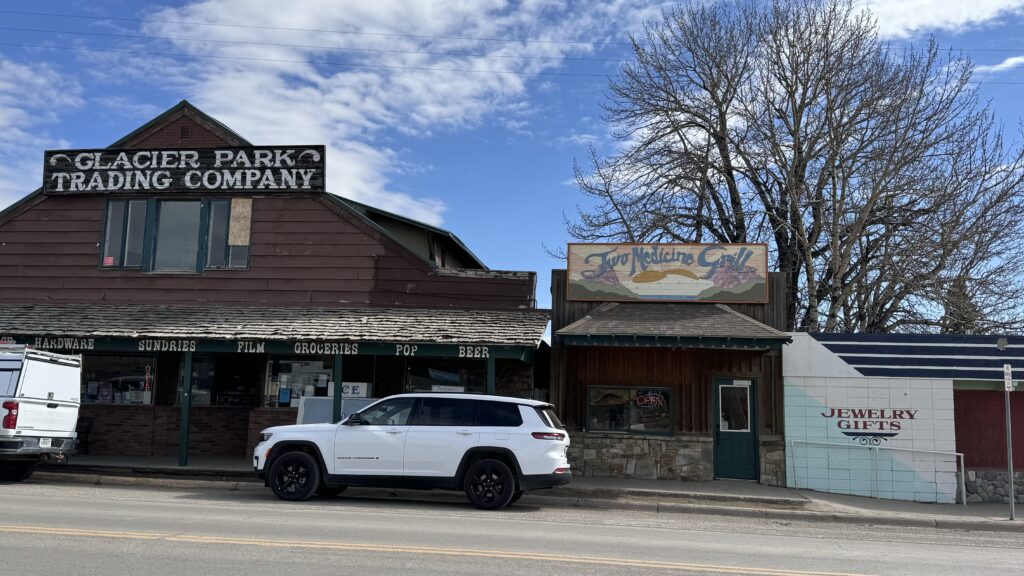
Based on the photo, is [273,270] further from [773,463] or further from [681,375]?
[773,463]

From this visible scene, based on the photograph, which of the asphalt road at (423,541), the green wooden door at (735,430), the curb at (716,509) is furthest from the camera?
the green wooden door at (735,430)

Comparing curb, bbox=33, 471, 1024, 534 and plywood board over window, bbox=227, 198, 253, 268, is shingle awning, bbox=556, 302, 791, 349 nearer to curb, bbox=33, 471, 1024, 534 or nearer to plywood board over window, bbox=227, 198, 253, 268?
curb, bbox=33, 471, 1024, 534

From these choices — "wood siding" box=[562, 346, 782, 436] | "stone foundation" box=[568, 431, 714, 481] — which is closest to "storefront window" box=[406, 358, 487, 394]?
"wood siding" box=[562, 346, 782, 436]

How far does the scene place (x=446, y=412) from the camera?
496 inches

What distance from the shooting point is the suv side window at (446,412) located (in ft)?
41.0

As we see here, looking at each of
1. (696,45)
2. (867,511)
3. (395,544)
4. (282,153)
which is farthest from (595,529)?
(696,45)

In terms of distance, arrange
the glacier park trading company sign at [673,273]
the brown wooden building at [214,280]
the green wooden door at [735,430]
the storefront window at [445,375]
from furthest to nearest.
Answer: the brown wooden building at [214,280]
the storefront window at [445,375]
the glacier park trading company sign at [673,273]
the green wooden door at [735,430]

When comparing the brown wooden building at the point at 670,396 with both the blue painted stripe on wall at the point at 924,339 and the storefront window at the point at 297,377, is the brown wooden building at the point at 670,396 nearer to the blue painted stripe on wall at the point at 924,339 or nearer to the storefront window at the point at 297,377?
the blue painted stripe on wall at the point at 924,339

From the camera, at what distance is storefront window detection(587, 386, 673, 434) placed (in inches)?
659

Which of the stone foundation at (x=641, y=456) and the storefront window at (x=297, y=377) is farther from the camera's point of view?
the storefront window at (x=297, y=377)

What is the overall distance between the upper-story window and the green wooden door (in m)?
10.5

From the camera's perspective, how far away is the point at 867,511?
1386 centimetres

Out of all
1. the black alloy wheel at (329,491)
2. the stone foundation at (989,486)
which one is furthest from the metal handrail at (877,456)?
the black alloy wheel at (329,491)

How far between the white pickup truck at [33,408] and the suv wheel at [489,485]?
7385 mm
